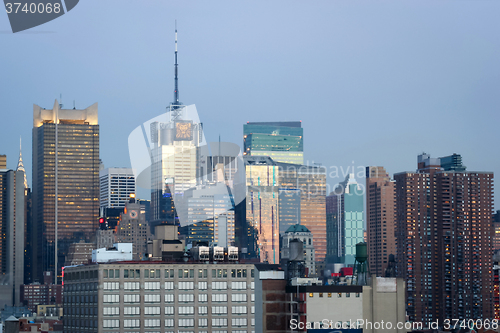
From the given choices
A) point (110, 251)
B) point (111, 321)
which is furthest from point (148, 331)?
point (110, 251)

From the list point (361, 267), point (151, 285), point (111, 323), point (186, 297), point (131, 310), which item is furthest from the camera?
point (186, 297)

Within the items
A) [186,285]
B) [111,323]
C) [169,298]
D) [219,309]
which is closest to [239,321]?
[219,309]

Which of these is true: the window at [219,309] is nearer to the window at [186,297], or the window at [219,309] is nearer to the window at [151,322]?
the window at [186,297]

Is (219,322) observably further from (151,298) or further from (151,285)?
(151,285)

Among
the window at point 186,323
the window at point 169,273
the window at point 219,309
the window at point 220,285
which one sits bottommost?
the window at point 186,323

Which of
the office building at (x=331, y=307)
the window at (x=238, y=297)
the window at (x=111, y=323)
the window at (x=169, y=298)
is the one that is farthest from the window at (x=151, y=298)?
the office building at (x=331, y=307)

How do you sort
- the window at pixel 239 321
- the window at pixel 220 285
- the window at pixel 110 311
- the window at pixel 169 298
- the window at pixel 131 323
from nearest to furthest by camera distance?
the window at pixel 110 311 → the window at pixel 131 323 → the window at pixel 239 321 → the window at pixel 169 298 → the window at pixel 220 285

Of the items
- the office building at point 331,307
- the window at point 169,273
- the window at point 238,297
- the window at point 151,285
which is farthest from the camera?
the window at point 169,273

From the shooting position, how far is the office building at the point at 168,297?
418 ft

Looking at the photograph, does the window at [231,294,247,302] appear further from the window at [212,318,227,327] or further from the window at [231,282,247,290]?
the window at [212,318,227,327]

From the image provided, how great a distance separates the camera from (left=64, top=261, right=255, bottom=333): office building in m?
127

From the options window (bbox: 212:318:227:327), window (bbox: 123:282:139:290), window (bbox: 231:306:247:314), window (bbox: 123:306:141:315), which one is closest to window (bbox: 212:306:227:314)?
window (bbox: 212:318:227:327)

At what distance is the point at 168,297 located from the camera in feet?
424

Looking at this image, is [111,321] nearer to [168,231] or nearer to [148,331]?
[148,331]
